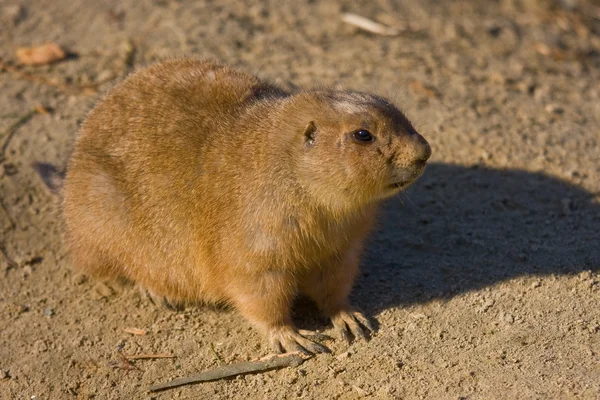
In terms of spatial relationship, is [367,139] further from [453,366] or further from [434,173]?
[434,173]

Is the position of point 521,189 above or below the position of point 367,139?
below

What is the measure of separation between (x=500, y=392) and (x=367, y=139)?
5.62 ft

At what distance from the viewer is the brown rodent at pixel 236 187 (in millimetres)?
5340

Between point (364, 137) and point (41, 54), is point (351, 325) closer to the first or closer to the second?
point (364, 137)

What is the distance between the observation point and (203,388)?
5539mm

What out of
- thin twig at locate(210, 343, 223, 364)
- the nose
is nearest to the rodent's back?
thin twig at locate(210, 343, 223, 364)

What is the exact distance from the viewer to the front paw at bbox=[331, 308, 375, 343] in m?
5.74

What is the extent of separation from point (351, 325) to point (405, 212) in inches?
68.8

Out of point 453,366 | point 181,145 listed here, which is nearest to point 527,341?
point 453,366

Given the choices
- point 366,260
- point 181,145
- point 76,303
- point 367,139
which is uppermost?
point 367,139

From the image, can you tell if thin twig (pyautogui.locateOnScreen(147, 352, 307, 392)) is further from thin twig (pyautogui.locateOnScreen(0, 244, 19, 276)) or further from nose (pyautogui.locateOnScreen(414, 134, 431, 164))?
thin twig (pyautogui.locateOnScreen(0, 244, 19, 276))

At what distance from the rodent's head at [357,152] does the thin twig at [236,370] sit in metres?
1.07

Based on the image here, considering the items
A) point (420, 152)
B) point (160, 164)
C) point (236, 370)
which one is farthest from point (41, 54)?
point (420, 152)

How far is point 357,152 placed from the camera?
524 centimetres
